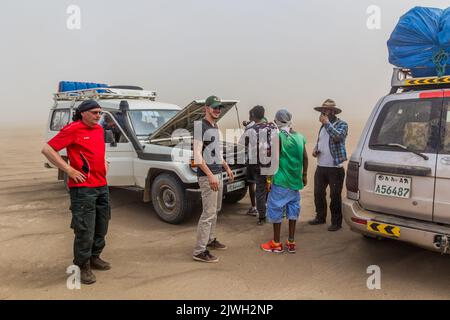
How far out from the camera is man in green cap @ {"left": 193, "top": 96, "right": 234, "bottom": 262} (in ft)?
12.3

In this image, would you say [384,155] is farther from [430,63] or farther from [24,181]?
[24,181]

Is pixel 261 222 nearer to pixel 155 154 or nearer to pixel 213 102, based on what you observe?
pixel 155 154

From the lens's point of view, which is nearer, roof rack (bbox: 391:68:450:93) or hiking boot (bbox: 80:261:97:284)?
roof rack (bbox: 391:68:450:93)

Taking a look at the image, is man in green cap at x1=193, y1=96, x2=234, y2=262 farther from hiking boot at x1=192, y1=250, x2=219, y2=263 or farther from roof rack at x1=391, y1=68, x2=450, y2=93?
roof rack at x1=391, y1=68, x2=450, y2=93

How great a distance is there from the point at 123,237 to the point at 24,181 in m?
5.43

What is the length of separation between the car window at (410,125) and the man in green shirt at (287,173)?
0.89 meters

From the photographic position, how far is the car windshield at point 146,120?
6.02 metres

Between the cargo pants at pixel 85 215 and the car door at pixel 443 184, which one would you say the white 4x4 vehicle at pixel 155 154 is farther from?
the car door at pixel 443 184

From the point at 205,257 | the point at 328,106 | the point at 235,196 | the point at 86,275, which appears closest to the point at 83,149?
the point at 86,275

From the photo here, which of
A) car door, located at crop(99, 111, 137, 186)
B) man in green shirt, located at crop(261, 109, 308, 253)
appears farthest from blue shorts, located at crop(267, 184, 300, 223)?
car door, located at crop(99, 111, 137, 186)

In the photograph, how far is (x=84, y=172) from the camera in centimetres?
345

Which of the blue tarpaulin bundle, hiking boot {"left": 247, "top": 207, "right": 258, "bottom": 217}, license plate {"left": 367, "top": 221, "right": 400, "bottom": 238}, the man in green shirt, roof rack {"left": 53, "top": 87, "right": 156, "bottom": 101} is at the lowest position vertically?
hiking boot {"left": 247, "top": 207, "right": 258, "bottom": 217}

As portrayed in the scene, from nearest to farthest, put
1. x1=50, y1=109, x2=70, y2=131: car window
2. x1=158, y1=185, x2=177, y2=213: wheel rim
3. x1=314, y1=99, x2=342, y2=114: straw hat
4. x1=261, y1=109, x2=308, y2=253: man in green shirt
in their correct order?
x1=261, y1=109, x2=308, y2=253: man in green shirt < x1=314, y1=99, x2=342, y2=114: straw hat < x1=158, y1=185, x2=177, y2=213: wheel rim < x1=50, y1=109, x2=70, y2=131: car window

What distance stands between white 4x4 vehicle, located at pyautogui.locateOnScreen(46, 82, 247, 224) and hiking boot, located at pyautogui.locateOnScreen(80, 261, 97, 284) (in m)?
1.81
